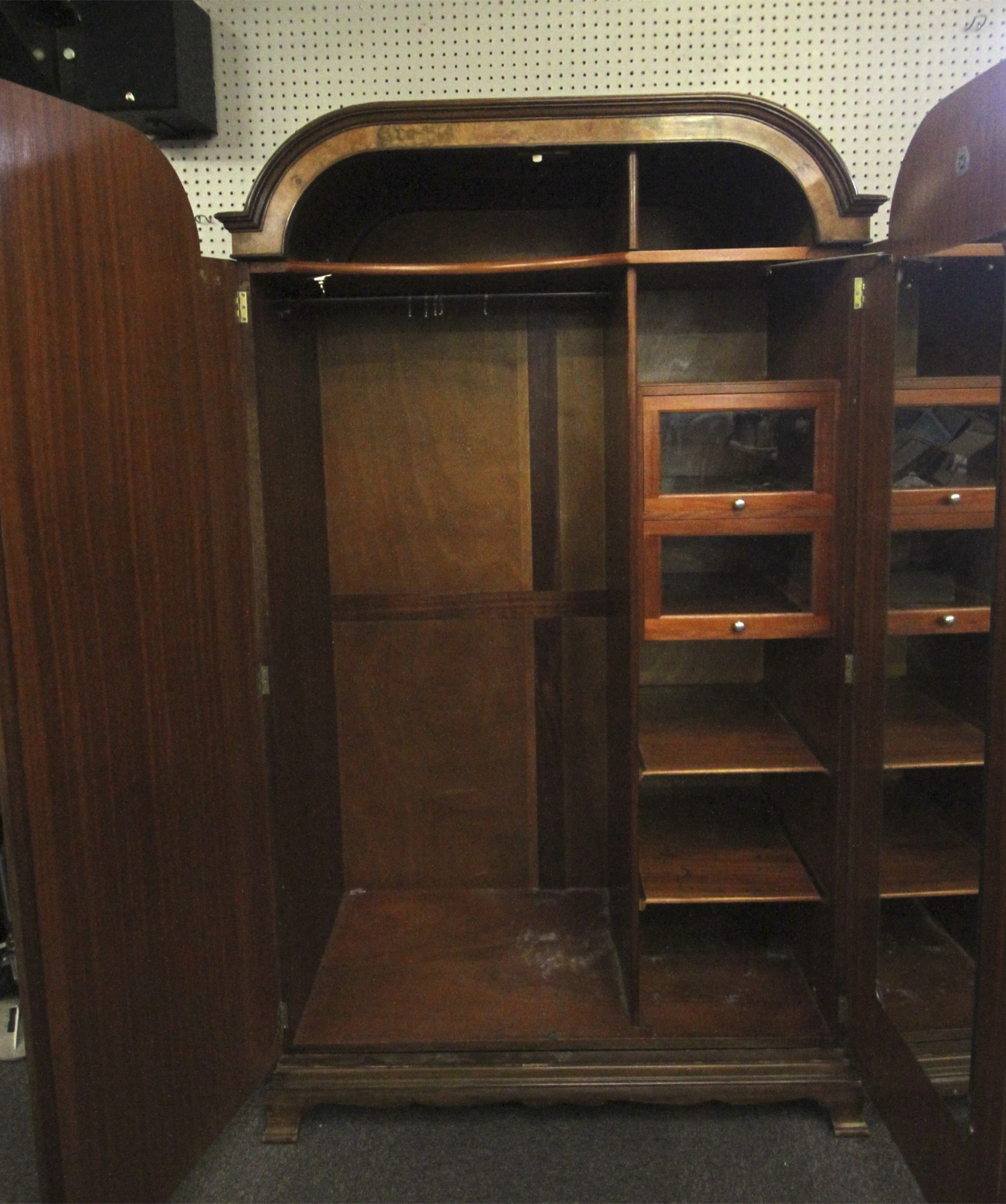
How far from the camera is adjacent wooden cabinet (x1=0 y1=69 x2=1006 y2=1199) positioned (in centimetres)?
130

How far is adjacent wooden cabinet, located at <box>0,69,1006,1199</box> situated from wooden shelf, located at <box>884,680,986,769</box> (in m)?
0.01

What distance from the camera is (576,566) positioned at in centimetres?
232

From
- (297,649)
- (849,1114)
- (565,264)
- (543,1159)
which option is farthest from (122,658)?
(849,1114)

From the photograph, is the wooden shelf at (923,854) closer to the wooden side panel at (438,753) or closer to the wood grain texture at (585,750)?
the wood grain texture at (585,750)

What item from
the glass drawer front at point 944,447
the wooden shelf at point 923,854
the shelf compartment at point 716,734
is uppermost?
the glass drawer front at point 944,447

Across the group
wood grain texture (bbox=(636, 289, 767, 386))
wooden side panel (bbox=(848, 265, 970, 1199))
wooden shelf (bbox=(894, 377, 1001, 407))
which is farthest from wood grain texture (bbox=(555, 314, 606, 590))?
wooden shelf (bbox=(894, 377, 1001, 407))

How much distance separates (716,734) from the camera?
202 centimetres

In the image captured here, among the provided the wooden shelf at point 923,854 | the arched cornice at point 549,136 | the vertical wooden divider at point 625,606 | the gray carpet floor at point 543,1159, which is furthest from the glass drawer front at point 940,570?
the gray carpet floor at point 543,1159

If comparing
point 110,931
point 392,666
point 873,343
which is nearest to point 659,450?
point 873,343

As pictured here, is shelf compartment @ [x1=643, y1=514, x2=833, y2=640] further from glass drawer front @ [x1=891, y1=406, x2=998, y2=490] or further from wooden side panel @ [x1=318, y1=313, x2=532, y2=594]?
wooden side panel @ [x1=318, y1=313, x2=532, y2=594]

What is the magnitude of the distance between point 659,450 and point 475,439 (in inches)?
24.7

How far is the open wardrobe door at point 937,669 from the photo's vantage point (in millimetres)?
1215

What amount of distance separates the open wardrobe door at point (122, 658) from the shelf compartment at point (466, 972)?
306mm

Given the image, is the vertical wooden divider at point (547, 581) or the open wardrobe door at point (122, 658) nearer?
the open wardrobe door at point (122, 658)
